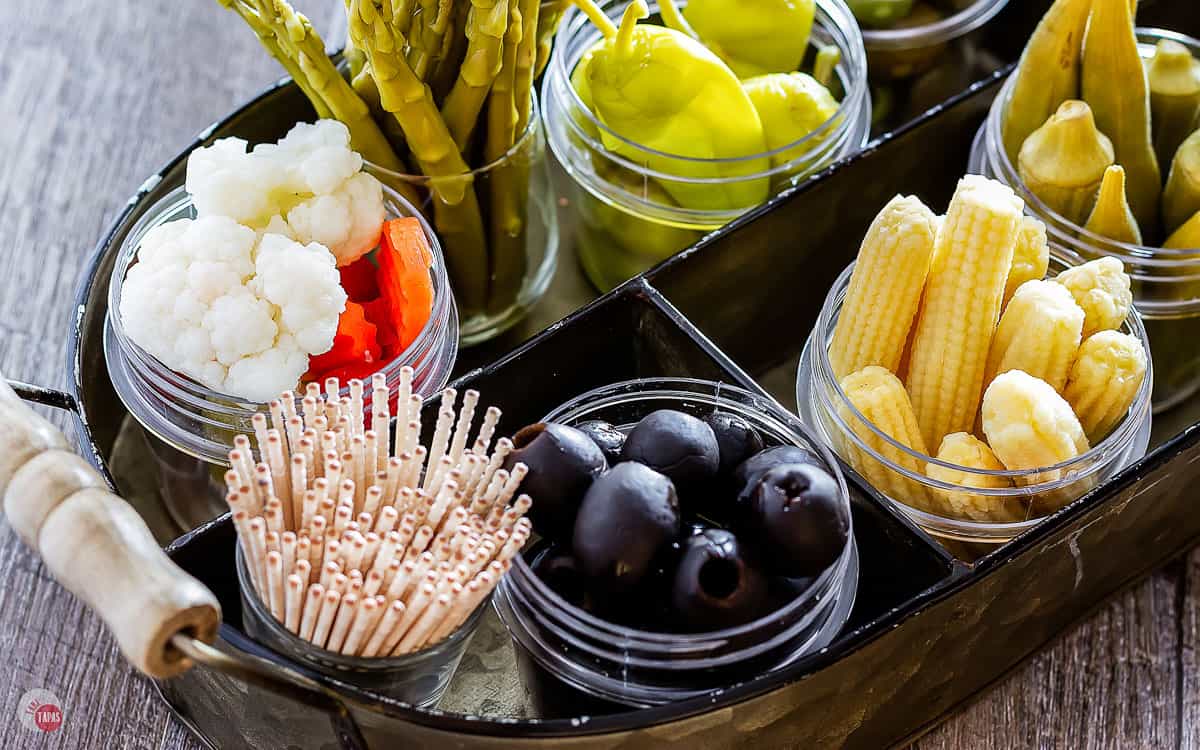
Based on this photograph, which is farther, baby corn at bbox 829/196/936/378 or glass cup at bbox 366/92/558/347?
glass cup at bbox 366/92/558/347

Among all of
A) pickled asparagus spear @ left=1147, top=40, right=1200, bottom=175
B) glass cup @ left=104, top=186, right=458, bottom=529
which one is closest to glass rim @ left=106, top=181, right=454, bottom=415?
glass cup @ left=104, top=186, right=458, bottom=529

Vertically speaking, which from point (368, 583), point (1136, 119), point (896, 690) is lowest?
point (896, 690)

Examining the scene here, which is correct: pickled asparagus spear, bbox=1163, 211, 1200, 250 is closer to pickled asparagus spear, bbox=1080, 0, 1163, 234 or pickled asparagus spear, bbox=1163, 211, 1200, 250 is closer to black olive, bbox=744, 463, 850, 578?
pickled asparagus spear, bbox=1080, 0, 1163, 234

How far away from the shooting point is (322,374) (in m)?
0.79

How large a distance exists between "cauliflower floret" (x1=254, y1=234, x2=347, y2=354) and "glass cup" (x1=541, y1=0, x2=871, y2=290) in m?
0.24

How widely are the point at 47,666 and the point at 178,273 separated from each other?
279 mm

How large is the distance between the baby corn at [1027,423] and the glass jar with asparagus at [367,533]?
0.91ft

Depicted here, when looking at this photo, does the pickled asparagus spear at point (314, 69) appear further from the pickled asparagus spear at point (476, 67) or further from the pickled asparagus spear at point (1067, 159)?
the pickled asparagus spear at point (1067, 159)

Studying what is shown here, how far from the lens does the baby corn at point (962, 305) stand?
752 mm

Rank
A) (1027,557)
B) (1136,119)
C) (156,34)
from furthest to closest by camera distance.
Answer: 1. (156,34)
2. (1136,119)
3. (1027,557)

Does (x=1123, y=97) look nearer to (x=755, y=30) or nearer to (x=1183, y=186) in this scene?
(x=1183, y=186)

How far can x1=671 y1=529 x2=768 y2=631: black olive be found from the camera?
2.04ft

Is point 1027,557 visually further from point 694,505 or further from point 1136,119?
point 1136,119

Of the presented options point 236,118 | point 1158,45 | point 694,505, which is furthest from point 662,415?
point 1158,45
